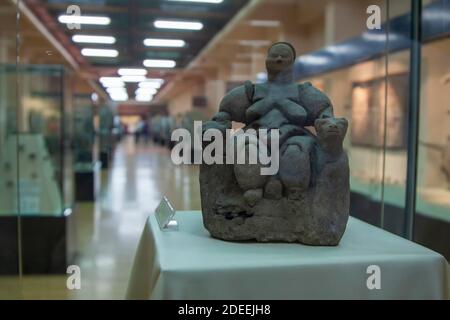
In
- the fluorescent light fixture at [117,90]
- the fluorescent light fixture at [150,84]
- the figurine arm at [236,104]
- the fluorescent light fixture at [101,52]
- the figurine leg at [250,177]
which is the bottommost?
the figurine leg at [250,177]

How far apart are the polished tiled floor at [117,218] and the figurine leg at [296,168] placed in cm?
146

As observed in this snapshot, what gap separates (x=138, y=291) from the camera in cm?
184

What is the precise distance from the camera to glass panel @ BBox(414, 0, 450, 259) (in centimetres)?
306

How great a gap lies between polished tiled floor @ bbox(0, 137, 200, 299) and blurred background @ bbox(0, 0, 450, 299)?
23 mm

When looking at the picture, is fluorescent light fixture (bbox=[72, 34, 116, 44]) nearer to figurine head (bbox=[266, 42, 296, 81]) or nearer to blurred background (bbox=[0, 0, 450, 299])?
blurred background (bbox=[0, 0, 450, 299])

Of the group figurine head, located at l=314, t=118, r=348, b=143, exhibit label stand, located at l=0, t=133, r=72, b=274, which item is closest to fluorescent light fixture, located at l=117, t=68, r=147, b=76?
exhibit label stand, located at l=0, t=133, r=72, b=274

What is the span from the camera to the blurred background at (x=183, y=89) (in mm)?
2965

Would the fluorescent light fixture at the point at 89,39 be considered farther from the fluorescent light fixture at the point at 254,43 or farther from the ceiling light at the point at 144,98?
the fluorescent light fixture at the point at 254,43

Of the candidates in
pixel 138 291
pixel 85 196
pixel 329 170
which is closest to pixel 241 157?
pixel 329 170

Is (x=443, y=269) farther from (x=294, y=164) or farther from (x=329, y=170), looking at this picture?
(x=294, y=164)

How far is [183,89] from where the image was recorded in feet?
11.7

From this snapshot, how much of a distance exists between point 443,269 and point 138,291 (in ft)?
3.57

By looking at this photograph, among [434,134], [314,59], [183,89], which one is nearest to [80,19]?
[183,89]

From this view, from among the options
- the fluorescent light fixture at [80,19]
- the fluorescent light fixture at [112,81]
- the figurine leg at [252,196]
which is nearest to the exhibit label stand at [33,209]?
the fluorescent light fixture at [112,81]
